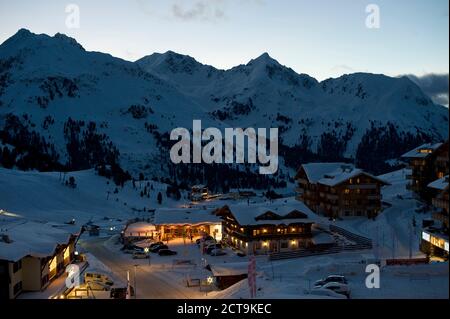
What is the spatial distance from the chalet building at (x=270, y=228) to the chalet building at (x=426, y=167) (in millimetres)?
17993

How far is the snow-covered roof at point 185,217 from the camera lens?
52.7 m

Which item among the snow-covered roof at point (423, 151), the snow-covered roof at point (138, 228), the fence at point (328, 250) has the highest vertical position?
the snow-covered roof at point (423, 151)

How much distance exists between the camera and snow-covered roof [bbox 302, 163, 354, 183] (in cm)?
6162

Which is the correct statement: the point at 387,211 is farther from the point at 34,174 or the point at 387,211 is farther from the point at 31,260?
the point at 34,174

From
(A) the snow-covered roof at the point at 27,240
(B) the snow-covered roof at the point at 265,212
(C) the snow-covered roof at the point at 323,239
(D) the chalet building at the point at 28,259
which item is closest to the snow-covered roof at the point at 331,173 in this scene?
(C) the snow-covered roof at the point at 323,239

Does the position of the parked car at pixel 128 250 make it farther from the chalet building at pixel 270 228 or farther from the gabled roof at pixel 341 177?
the gabled roof at pixel 341 177

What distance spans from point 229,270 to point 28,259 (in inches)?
530

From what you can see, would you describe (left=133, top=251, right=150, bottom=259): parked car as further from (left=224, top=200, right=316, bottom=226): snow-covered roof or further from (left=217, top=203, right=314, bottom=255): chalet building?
(left=224, top=200, right=316, bottom=226): snow-covered roof

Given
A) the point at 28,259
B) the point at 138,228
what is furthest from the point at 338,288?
the point at 138,228

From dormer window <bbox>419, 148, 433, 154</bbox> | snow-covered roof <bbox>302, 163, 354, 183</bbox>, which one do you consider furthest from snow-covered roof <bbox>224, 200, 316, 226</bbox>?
dormer window <bbox>419, 148, 433, 154</bbox>

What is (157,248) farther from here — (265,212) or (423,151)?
(423,151)

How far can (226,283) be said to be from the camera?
32.6m
